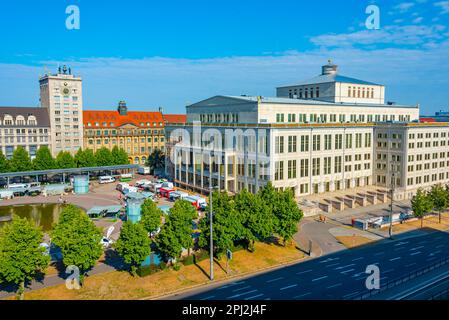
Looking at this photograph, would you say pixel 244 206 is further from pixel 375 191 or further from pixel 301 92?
pixel 301 92

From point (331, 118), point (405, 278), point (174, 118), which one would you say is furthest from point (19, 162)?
point (405, 278)

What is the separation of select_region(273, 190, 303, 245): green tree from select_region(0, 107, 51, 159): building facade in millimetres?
87719

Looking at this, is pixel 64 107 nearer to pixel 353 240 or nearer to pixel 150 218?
pixel 150 218

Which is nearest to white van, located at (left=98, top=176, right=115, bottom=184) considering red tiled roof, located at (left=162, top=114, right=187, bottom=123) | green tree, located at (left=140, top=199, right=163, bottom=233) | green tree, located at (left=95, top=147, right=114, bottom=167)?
green tree, located at (left=95, top=147, right=114, bottom=167)

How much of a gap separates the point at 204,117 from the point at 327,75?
35.8m

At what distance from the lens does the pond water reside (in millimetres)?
68531

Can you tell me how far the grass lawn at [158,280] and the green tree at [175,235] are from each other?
2.48 meters

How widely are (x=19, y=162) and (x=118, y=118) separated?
39.2 metres

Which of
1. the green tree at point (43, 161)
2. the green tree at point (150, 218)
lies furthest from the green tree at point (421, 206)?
the green tree at point (43, 161)

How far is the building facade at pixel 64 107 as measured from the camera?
115188 millimetres

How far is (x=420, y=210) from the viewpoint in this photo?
208 ft

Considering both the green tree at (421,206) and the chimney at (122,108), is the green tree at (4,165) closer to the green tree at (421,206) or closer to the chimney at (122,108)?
the chimney at (122,108)

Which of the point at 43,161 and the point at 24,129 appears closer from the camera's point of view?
the point at 43,161

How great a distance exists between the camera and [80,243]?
38562 millimetres
